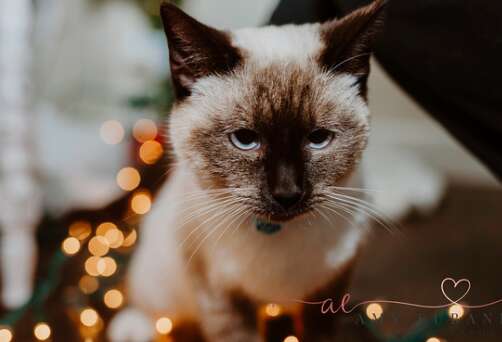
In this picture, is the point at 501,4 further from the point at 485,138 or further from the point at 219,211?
the point at 219,211

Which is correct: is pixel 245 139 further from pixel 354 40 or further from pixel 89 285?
pixel 89 285

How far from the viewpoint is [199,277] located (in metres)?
0.94

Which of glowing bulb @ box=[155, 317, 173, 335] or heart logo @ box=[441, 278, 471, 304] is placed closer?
heart logo @ box=[441, 278, 471, 304]

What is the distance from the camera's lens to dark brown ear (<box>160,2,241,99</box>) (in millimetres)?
730

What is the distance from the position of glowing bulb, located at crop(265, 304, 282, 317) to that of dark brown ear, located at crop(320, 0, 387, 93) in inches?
15.4

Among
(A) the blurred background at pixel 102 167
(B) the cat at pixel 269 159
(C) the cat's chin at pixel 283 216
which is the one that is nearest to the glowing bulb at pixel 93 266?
(A) the blurred background at pixel 102 167

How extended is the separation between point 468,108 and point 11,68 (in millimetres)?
1063

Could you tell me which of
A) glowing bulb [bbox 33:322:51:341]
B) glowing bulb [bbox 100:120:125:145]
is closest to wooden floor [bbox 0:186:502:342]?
glowing bulb [bbox 33:322:51:341]

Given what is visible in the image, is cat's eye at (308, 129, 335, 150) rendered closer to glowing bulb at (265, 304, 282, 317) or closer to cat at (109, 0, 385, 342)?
cat at (109, 0, 385, 342)

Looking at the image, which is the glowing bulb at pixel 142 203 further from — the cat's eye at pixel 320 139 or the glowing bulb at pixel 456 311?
the glowing bulb at pixel 456 311

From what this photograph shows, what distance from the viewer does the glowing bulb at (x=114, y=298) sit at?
125cm

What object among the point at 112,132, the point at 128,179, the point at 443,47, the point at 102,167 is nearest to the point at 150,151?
the point at 128,179

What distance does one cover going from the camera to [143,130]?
1922 millimetres

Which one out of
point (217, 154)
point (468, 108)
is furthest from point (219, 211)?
point (468, 108)
